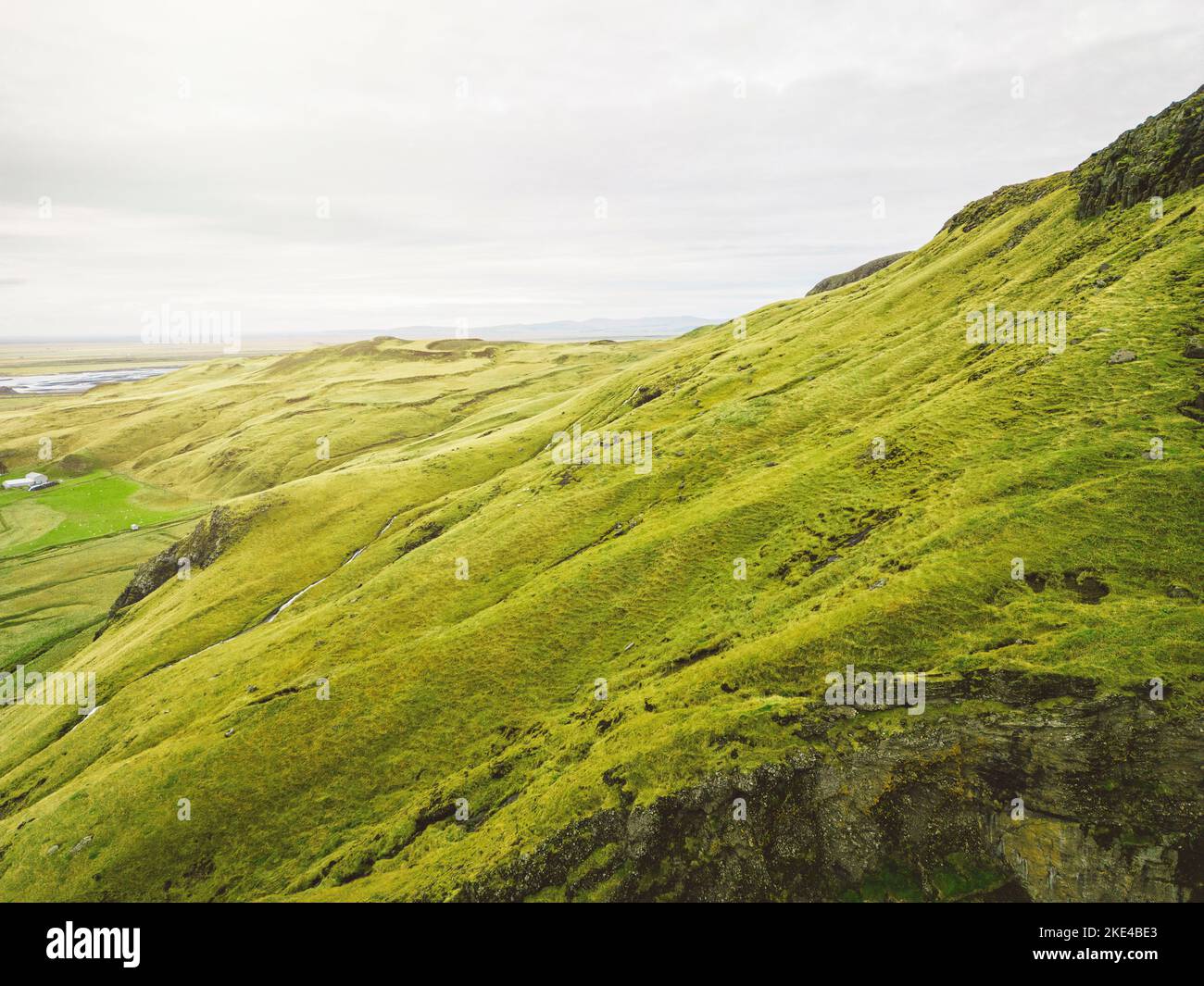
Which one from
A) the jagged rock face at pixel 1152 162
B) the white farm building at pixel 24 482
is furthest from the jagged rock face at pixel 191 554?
the white farm building at pixel 24 482

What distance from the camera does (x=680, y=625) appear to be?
42.0m

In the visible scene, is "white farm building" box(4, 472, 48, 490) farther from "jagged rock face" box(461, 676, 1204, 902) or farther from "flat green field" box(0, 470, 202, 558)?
"jagged rock face" box(461, 676, 1204, 902)

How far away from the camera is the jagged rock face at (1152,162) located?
Answer: 60375 mm

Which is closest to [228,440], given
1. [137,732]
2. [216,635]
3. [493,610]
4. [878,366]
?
[216,635]

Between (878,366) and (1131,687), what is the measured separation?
52983 millimetres
